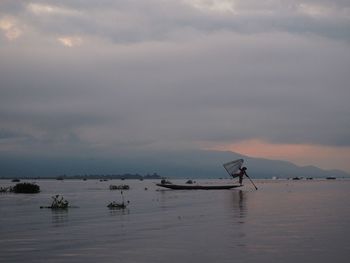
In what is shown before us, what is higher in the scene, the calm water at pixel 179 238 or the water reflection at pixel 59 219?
the water reflection at pixel 59 219

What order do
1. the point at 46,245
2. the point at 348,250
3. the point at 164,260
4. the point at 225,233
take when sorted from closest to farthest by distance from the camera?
1. the point at 164,260
2. the point at 348,250
3. the point at 46,245
4. the point at 225,233

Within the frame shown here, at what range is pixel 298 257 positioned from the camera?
809 inches

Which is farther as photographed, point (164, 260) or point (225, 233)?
point (225, 233)

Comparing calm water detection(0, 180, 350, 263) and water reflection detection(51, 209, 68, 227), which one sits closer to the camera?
calm water detection(0, 180, 350, 263)

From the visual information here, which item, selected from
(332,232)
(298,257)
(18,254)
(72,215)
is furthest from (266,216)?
(18,254)

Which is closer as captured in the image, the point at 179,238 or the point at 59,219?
the point at 179,238

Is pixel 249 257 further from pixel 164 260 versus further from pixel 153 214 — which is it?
pixel 153 214

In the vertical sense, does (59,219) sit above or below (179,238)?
above

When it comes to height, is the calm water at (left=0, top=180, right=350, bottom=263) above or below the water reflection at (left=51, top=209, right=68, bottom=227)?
below

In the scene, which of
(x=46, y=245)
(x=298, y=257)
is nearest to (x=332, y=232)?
(x=298, y=257)

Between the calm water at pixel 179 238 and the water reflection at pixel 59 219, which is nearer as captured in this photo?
the calm water at pixel 179 238

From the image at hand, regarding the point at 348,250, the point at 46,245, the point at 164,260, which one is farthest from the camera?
the point at 46,245

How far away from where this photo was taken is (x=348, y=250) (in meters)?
22.1

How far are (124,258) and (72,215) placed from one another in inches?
894
